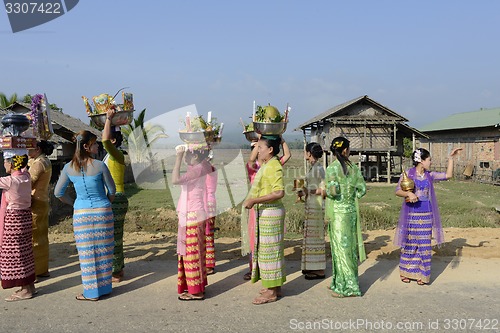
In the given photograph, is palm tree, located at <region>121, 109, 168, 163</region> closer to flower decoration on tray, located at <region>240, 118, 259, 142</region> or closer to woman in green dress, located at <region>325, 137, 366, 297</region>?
flower decoration on tray, located at <region>240, 118, 259, 142</region>

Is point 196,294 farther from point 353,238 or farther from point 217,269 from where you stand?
→ point 353,238

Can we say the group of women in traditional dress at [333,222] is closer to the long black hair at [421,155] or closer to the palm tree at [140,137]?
the long black hair at [421,155]

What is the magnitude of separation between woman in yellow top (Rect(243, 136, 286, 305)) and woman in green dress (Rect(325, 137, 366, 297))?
64cm

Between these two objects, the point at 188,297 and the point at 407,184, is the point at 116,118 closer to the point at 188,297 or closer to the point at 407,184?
the point at 188,297

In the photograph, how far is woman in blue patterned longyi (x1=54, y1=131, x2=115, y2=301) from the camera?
452 cm

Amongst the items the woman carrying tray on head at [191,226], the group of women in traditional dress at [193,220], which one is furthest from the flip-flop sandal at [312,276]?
the woman carrying tray on head at [191,226]

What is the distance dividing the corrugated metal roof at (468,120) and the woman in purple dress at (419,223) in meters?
21.4

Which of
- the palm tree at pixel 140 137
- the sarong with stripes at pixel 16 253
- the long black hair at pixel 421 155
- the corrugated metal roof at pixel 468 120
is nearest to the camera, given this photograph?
the sarong with stripes at pixel 16 253

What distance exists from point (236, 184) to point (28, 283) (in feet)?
60.6

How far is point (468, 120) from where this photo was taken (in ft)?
93.3

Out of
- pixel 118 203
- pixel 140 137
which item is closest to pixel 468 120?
pixel 140 137

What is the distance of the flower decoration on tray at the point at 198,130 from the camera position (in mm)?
4773

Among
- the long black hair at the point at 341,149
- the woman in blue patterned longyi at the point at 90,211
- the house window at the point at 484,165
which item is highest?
the long black hair at the point at 341,149

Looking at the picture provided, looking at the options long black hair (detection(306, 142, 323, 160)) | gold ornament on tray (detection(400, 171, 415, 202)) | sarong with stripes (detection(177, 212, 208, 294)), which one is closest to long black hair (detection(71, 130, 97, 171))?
sarong with stripes (detection(177, 212, 208, 294))
